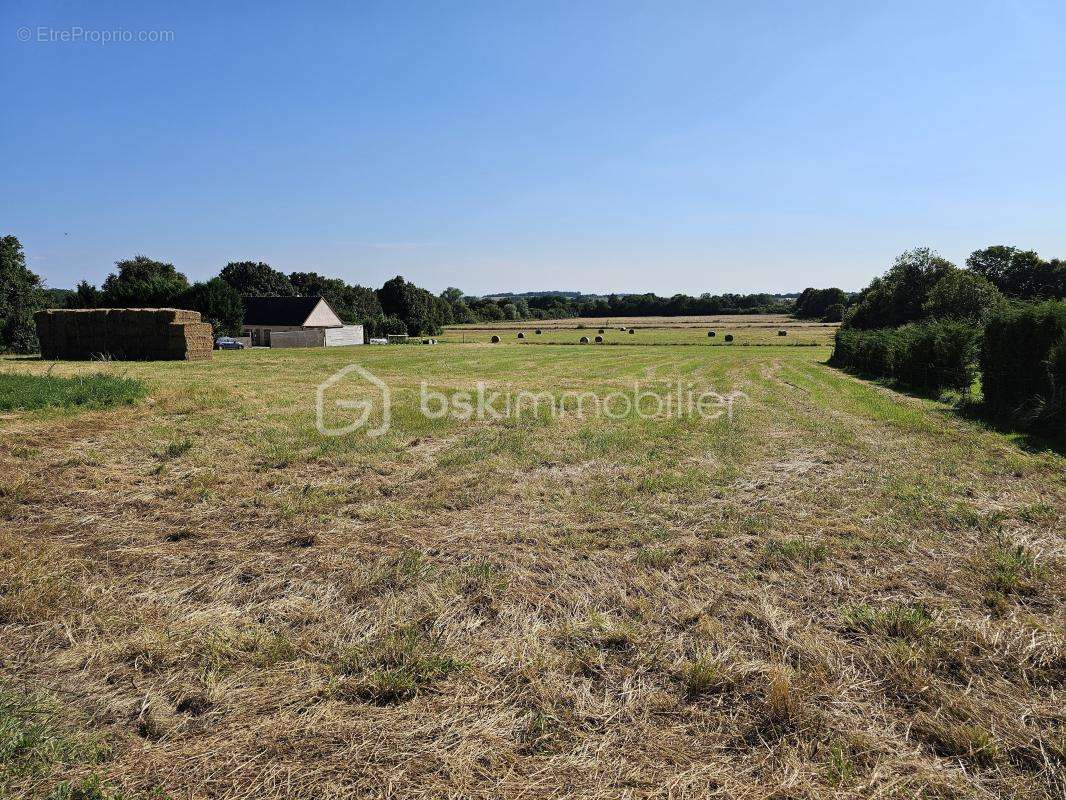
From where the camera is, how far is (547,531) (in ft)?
19.4

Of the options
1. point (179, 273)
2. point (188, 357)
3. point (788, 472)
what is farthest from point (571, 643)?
point (179, 273)

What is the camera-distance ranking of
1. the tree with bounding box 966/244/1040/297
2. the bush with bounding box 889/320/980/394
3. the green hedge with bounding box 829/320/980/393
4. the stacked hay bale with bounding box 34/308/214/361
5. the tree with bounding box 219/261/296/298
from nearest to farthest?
the bush with bounding box 889/320/980/394
the green hedge with bounding box 829/320/980/393
the stacked hay bale with bounding box 34/308/214/361
the tree with bounding box 966/244/1040/297
the tree with bounding box 219/261/296/298

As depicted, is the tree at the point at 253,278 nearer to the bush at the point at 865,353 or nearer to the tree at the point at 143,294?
the tree at the point at 143,294

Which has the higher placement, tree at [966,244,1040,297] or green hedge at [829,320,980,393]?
tree at [966,244,1040,297]

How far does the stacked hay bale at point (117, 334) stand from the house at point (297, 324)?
21754 mm

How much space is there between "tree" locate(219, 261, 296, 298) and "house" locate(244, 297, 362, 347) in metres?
32.6

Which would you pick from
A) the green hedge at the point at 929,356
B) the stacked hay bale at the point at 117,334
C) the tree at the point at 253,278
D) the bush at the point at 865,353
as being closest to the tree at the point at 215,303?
the stacked hay bale at the point at 117,334

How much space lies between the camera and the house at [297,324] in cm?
5202

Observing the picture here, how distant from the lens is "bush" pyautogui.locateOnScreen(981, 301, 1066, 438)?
465 inches

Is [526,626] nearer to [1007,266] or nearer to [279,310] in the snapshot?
[279,310]

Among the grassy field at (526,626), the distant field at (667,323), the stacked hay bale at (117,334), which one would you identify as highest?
the distant field at (667,323)

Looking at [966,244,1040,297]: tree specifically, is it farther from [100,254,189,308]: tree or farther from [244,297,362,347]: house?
[100,254,189,308]: tree

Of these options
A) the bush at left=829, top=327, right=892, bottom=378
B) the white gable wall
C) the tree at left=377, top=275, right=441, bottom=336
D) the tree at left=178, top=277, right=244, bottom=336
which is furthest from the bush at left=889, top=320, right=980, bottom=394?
the tree at left=377, top=275, right=441, bottom=336

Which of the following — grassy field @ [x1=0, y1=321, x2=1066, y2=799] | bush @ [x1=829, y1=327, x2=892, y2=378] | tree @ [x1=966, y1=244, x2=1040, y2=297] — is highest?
tree @ [x1=966, y1=244, x2=1040, y2=297]
